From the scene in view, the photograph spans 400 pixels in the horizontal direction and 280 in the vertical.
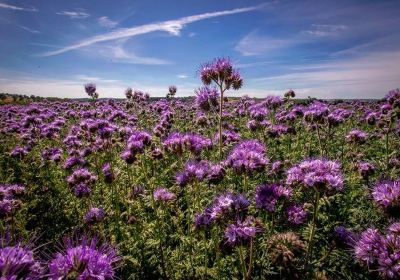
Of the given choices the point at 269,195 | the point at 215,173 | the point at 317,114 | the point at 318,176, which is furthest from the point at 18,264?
the point at 317,114

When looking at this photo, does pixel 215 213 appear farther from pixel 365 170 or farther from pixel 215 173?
pixel 365 170

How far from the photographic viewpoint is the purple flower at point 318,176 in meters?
3.94

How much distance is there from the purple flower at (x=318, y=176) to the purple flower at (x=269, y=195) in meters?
0.18

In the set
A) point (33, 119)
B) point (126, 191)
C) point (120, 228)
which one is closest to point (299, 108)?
point (126, 191)

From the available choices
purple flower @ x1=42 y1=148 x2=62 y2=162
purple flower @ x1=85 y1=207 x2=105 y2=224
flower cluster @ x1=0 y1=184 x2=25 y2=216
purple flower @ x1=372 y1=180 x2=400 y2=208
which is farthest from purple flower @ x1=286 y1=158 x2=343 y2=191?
purple flower @ x1=42 y1=148 x2=62 y2=162

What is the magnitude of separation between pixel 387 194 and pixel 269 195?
147cm

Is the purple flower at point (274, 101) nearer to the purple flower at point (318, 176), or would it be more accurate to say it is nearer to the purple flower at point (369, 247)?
the purple flower at point (318, 176)

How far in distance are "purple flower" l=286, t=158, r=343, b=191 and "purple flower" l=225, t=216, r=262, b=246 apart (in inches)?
36.7

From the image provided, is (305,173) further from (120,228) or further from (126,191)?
(126,191)

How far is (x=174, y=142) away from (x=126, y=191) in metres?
3.56

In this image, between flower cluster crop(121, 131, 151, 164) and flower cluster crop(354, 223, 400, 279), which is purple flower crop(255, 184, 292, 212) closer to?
flower cluster crop(354, 223, 400, 279)

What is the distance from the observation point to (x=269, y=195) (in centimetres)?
443

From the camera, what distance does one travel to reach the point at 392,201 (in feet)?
12.1

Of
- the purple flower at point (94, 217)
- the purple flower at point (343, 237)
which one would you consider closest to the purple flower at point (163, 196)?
the purple flower at point (94, 217)
